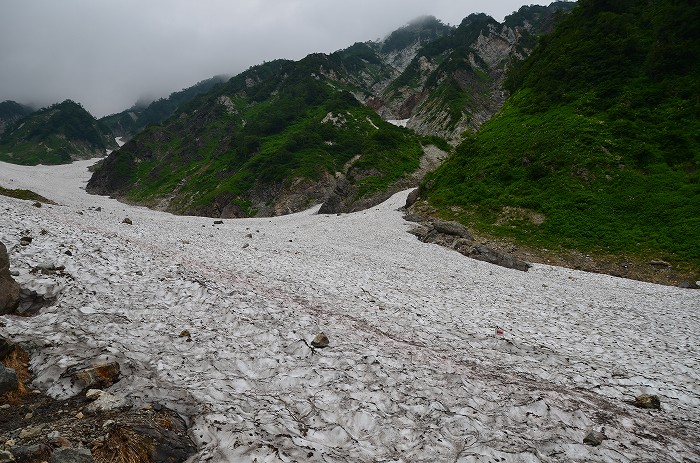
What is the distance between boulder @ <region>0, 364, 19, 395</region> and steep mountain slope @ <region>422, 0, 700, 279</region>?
37.9 m

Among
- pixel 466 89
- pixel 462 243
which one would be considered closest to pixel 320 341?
pixel 462 243

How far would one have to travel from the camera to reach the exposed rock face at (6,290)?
8.77m

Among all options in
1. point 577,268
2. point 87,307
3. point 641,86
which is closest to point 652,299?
point 577,268

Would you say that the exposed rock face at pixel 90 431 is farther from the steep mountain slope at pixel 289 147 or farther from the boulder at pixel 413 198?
the steep mountain slope at pixel 289 147

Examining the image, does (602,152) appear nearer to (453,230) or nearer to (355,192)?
(453,230)

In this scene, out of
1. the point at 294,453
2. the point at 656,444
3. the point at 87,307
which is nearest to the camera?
the point at 294,453

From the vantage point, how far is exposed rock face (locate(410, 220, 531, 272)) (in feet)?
99.6

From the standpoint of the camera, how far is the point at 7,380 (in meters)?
5.82

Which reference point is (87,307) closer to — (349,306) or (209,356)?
(209,356)

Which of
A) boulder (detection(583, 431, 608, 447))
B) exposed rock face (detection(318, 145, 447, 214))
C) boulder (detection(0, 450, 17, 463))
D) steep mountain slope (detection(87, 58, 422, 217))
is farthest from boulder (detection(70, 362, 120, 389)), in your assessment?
steep mountain slope (detection(87, 58, 422, 217))

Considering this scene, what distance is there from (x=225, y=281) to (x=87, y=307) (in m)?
5.56

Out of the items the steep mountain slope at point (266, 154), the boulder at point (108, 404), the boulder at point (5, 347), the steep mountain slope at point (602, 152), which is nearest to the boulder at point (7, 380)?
the boulder at point (5, 347)

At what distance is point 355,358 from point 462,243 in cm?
2816

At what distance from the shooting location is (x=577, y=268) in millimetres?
31219
